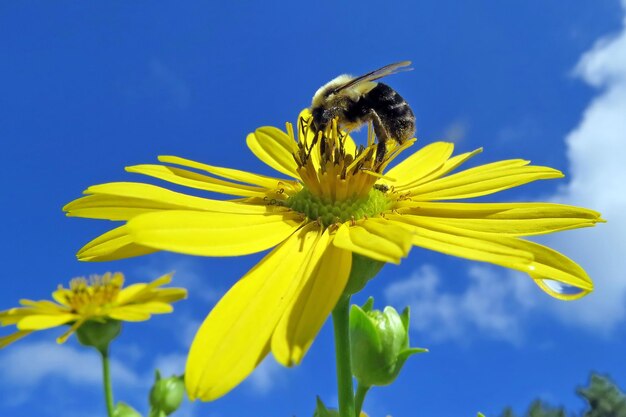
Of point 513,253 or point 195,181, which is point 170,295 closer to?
point 195,181

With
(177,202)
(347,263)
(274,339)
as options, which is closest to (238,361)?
(274,339)

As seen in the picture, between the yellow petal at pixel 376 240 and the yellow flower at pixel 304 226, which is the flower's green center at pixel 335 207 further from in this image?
the yellow petal at pixel 376 240

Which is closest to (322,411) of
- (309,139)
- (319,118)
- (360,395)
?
(360,395)

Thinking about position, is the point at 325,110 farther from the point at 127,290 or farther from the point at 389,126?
the point at 127,290

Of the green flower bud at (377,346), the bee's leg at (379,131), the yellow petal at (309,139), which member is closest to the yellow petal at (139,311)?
the green flower bud at (377,346)

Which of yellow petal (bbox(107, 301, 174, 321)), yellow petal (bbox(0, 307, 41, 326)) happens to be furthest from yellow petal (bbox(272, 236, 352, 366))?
yellow petal (bbox(0, 307, 41, 326))

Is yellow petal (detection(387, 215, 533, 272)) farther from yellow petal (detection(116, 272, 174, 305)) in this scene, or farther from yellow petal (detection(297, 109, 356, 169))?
yellow petal (detection(116, 272, 174, 305))
